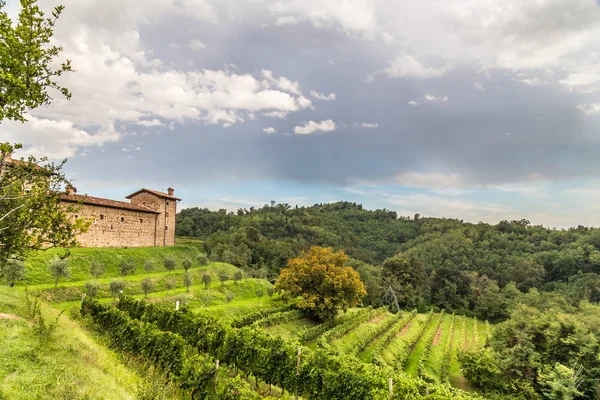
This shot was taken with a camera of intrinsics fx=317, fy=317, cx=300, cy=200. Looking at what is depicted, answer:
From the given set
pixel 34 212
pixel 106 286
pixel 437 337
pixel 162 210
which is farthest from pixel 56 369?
pixel 437 337

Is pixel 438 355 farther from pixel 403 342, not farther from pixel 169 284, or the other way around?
pixel 169 284

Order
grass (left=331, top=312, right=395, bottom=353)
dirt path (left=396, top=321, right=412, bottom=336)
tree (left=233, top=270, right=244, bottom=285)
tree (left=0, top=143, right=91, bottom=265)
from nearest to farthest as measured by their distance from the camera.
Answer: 1. tree (left=0, top=143, right=91, bottom=265)
2. grass (left=331, top=312, right=395, bottom=353)
3. tree (left=233, top=270, right=244, bottom=285)
4. dirt path (left=396, top=321, right=412, bottom=336)

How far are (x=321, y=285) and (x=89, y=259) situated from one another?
2205 cm

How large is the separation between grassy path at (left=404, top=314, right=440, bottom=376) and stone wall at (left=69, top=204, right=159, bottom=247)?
30696mm

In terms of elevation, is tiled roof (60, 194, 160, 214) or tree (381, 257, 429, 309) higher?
tiled roof (60, 194, 160, 214)

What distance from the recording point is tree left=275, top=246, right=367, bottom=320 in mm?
30125

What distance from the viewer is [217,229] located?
3688 inches

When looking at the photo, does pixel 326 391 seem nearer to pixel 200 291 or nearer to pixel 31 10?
pixel 31 10

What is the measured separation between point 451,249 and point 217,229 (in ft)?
223

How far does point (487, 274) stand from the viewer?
Result: 75562 mm

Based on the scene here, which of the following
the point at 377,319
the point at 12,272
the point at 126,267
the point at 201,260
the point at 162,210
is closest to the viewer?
the point at 12,272

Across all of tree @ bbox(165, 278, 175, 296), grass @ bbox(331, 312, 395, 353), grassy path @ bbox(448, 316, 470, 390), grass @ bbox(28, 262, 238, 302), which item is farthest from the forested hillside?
tree @ bbox(165, 278, 175, 296)

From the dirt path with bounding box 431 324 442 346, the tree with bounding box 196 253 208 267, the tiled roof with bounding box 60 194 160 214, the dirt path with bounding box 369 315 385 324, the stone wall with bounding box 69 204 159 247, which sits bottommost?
the dirt path with bounding box 431 324 442 346

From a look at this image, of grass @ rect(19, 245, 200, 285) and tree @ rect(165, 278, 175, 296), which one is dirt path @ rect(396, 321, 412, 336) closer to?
tree @ rect(165, 278, 175, 296)
